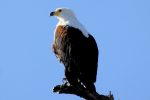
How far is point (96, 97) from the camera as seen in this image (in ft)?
26.2

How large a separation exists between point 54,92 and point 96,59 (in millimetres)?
1464

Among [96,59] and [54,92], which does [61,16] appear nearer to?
[96,59]

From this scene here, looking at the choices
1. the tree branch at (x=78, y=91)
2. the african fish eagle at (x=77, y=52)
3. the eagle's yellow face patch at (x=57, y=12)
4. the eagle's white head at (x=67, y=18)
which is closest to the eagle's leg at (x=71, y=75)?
the african fish eagle at (x=77, y=52)

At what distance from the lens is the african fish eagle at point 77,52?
30.3 ft

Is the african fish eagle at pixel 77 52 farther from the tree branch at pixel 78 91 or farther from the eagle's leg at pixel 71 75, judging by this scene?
the tree branch at pixel 78 91

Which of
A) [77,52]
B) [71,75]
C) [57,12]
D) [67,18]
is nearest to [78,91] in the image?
[71,75]

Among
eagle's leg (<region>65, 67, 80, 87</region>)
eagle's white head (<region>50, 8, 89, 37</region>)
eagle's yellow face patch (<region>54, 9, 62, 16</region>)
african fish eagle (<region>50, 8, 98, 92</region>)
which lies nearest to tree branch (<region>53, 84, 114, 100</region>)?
african fish eagle (<region>50, 8, 98, 92</region>)

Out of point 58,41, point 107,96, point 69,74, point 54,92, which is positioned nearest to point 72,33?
point 58,41

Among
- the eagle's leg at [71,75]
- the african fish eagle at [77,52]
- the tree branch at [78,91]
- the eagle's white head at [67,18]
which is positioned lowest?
the tree branch at [78,91]

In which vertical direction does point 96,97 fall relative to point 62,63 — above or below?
below

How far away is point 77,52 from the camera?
9.48m

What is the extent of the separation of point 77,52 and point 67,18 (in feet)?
4.96

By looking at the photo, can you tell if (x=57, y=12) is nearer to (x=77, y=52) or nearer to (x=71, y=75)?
(x=77, y=52)

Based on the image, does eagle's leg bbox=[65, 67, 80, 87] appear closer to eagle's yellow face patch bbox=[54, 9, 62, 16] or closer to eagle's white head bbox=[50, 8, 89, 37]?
eagle's white head bbox=[50, 8, 89, 37]
